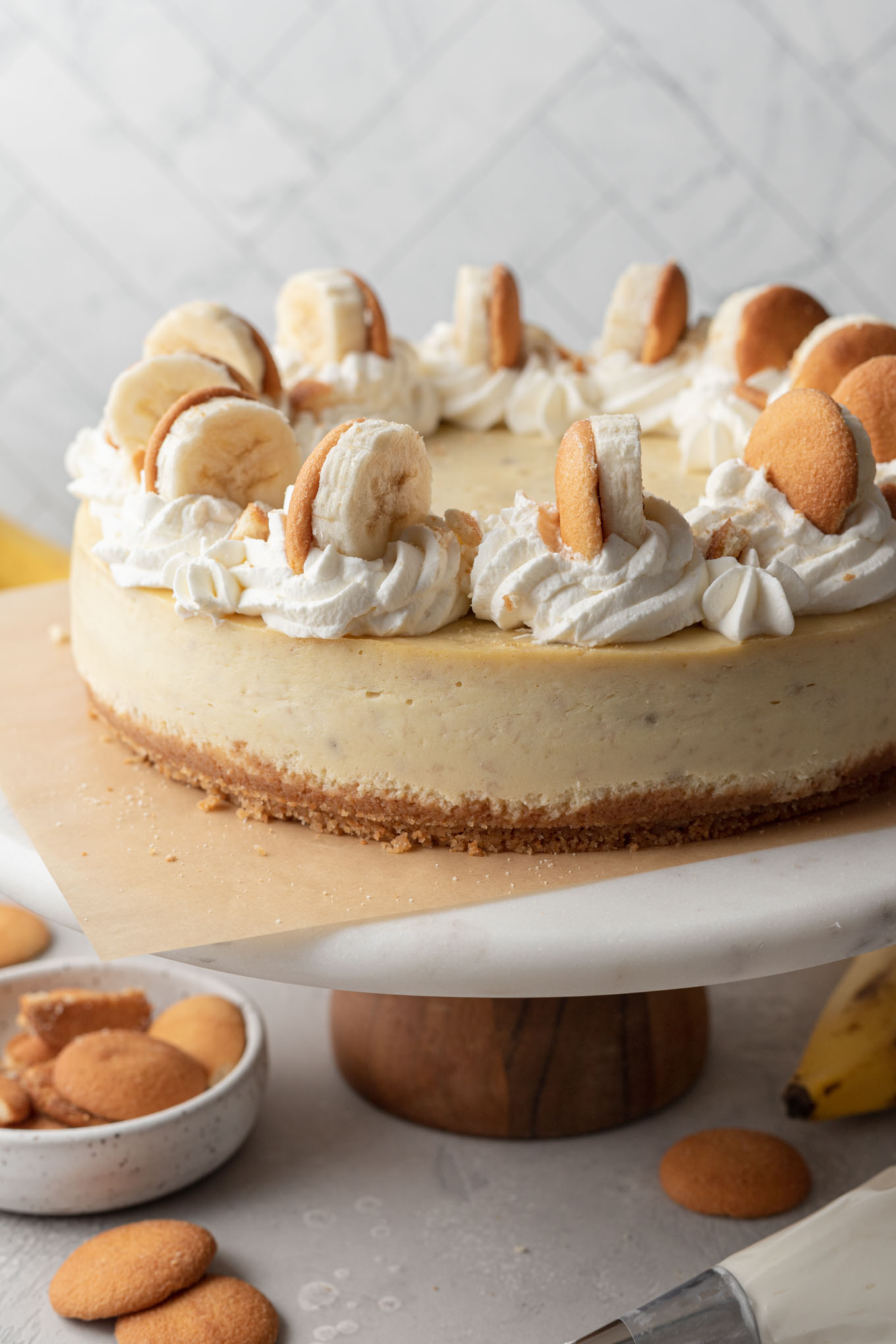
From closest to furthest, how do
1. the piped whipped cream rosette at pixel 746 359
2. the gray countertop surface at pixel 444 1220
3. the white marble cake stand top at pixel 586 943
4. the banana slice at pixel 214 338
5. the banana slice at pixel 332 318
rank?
the white marble cake stand top at pixel 586 943, the gray countertop surface at pixel 444 1220, the banana slice at pixel 214 338, the piped whipped cream rosette at pixel 746 359, the banana slice at pixel 332 318

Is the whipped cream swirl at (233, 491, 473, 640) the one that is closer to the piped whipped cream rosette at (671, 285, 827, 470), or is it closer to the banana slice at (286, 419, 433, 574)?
→ the banana slice at (286, 419, 433, 574)

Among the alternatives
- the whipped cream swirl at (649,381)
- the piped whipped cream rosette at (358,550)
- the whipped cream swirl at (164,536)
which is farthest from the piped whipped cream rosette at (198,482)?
the whipped cream swirl at (649,381)

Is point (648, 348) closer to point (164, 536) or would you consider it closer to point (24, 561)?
point (164, 536)

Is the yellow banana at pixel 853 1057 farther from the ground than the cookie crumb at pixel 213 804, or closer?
closer

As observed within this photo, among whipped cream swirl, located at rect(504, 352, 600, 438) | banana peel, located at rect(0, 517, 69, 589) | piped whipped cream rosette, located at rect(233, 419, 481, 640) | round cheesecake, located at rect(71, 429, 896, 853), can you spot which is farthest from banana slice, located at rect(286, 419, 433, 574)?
banana peel, located at rect(0, 517, 69, 589)

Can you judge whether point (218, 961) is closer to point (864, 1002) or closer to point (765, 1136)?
point (765, 1136)

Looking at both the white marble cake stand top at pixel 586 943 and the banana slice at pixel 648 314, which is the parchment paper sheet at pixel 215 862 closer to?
the white marble cake stand top at pixel 586 943
